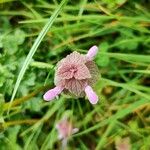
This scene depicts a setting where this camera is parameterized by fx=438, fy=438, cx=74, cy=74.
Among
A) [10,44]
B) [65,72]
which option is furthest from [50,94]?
[10,44]

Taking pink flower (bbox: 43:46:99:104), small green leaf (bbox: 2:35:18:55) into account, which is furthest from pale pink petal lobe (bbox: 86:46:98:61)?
Answer: small green leaf (bbox: 2:35:18:55)

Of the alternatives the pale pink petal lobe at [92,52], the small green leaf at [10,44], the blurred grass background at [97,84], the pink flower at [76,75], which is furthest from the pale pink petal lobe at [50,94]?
the small green leaf at [10,44]

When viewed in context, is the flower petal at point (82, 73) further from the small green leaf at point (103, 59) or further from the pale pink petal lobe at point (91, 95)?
the small green leaf at point (103, 59)

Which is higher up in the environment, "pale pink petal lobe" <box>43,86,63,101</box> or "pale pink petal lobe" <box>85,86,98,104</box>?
"pale pink petal lobe" <box>43,86,63,101</box>

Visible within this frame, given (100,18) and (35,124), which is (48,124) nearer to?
(35,124)

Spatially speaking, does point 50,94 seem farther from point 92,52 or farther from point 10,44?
point 10,44

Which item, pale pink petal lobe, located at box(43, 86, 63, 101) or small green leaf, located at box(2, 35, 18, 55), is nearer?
pale pink petal lobe, located at box(43, 86, 63, 101)

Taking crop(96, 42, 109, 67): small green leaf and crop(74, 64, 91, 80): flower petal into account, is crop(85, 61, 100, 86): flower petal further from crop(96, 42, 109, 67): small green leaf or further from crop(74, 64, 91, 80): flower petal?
crop(96, 42, 109, 67): small green leaf
